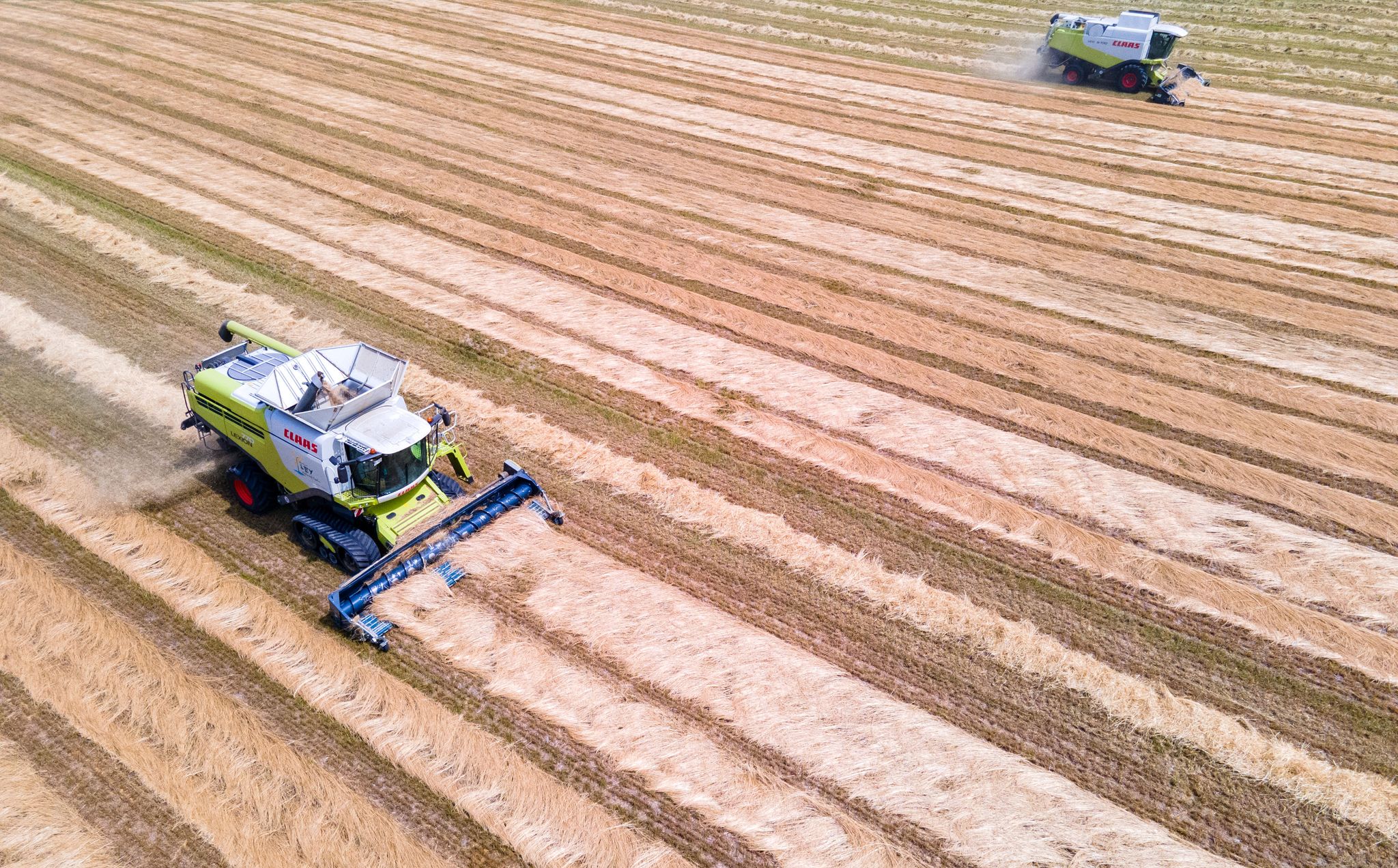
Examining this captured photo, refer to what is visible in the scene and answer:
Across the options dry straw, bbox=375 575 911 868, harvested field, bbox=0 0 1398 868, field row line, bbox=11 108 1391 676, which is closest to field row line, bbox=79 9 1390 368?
harvested field, bbox=0 0 1398 868

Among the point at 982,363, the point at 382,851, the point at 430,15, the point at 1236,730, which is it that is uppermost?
the point at 430,15

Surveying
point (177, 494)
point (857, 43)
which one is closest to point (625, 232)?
point (177, 494)

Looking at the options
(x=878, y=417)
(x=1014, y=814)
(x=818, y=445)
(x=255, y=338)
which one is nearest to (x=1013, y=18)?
(x=878, y=417)

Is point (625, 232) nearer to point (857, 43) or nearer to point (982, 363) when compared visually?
point (982, 363)

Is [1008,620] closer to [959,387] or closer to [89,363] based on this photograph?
[959,387]

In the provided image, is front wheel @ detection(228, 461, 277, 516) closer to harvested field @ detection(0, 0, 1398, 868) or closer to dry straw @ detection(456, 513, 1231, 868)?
harvested field @ detection(0, 0, 1398, 868)

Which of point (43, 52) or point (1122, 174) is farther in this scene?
point (43, 52)
